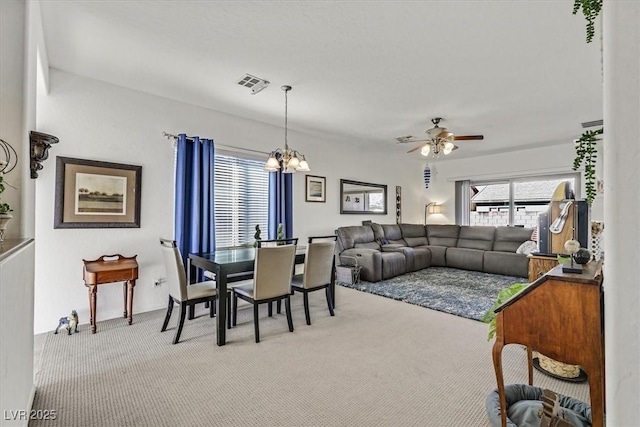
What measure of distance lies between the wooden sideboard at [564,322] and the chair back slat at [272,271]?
187 centimetres

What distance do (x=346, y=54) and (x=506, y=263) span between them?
511 cm

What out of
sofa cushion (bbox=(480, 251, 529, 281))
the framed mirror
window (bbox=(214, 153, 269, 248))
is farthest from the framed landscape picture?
sofa cushion (bbox=(480, 251, 529, 281))

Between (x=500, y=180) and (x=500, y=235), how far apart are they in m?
1.45

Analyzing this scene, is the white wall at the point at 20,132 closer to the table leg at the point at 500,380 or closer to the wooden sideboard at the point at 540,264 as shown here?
the table leg at the point at 500,380

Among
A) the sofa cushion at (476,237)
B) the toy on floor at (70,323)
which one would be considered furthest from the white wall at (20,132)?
the sofa cushion at (476,237)

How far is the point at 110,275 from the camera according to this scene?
2.94 m

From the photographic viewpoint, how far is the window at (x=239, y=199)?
4.25 m

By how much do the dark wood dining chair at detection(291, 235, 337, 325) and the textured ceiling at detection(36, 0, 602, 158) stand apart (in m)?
1.84

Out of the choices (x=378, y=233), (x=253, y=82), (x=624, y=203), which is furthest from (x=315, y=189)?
(x=624, y=203)

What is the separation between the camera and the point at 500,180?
22.7 feet

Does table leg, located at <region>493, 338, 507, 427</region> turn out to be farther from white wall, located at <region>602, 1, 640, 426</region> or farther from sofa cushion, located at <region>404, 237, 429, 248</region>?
sofa cushion, located at <region>404, 237, 429, 248</region>

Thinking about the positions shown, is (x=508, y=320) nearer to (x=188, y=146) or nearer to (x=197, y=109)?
(x=188, y=146)

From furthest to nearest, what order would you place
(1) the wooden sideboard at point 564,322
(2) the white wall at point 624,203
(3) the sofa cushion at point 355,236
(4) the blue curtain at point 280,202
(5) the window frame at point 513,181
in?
(5) the window frame at point 513,181, (3) the sofa cushion at point 355,236, (4) the blue curtain at point 280,202, (1) the wooden sideboard at point 564,322, (2) the white wall at point 624,203

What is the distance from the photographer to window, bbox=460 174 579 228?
6.33 metres
